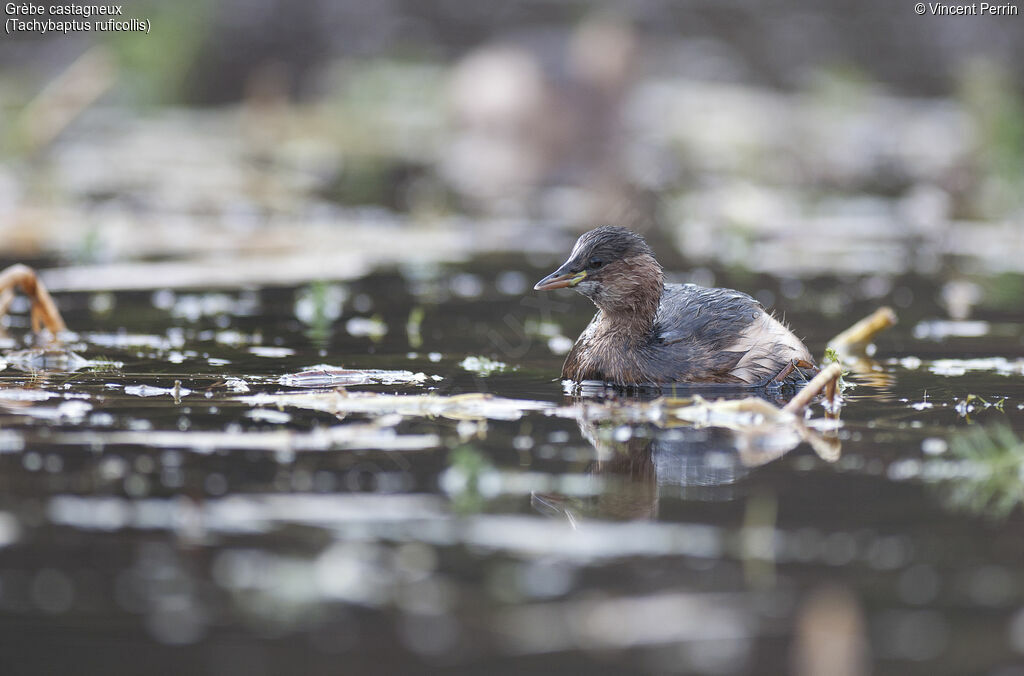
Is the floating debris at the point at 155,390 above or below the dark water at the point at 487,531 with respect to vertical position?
above

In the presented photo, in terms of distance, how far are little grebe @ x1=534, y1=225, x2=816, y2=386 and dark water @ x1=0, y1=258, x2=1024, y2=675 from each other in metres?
0.42

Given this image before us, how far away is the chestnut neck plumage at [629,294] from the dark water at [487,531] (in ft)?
1.75

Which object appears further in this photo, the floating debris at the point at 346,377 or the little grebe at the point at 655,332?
the little grebe at the point at 655,332

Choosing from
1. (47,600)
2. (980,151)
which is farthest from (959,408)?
(980,151)

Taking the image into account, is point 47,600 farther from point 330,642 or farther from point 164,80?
point 164,80

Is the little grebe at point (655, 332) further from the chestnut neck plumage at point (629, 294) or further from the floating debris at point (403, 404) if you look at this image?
the floating debris at point (403, 404)

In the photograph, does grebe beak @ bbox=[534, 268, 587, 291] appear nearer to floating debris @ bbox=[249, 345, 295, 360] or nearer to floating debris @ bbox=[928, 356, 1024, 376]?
floating debris @ bbox=[249, 345, 295, 360]

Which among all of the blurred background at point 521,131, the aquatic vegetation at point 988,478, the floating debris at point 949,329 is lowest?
the aquatic vegetation at point 988,478

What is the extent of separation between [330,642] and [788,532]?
5.22 feet

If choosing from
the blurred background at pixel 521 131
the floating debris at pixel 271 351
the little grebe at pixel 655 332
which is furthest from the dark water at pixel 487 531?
the blurred background at pixel 521 131

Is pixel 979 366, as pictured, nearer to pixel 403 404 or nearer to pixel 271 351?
pixel 403 404

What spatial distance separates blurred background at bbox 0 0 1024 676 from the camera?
4.00 meters

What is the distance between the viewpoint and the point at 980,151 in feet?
51.6

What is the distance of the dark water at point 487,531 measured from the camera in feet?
12.6
